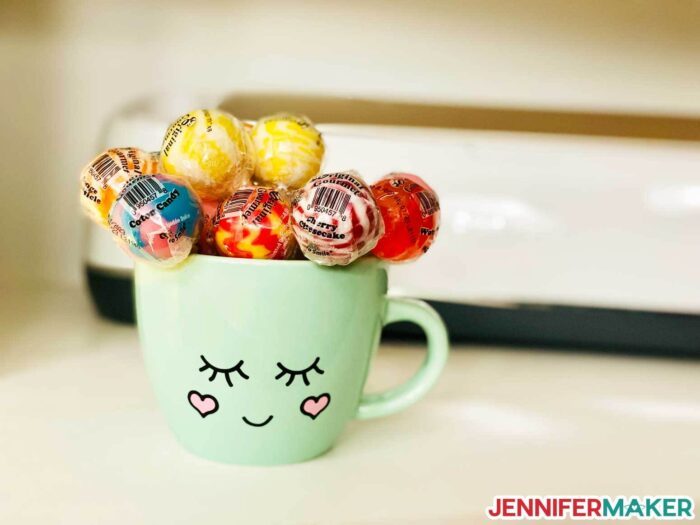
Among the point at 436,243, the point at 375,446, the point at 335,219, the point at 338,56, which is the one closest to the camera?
the point at 335,219

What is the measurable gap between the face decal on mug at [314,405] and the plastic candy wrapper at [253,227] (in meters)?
0.08

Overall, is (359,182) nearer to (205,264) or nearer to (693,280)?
(205,264)

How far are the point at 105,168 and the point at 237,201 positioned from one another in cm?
8

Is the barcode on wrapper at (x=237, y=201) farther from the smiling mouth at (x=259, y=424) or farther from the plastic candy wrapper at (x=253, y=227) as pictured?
the smiling mouth at (x=259, y=424)

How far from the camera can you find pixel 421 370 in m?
0.46

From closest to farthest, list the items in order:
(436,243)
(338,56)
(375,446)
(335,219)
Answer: (335,219)
(375,446)
(436,243)
(338,56)

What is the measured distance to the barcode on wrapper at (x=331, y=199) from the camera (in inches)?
14.0

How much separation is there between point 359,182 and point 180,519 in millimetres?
191

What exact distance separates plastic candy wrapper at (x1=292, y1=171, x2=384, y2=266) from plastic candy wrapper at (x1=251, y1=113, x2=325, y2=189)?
71 mm

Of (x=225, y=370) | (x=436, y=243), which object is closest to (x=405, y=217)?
(x=225, y=370)

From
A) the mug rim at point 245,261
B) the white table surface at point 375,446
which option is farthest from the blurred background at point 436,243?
the mug rim at point 245,261

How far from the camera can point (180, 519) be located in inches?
14.3

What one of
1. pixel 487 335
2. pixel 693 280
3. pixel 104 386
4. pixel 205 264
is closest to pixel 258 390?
pixel 205 264

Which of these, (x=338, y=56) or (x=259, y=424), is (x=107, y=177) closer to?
(x=259, y=424)
